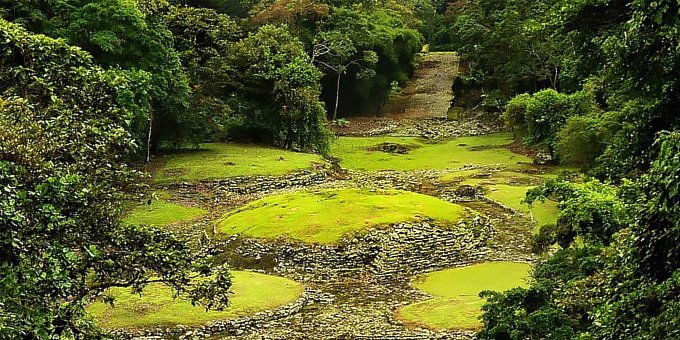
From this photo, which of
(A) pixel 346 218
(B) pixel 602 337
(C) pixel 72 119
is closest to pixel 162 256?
(C) pixel 72 119

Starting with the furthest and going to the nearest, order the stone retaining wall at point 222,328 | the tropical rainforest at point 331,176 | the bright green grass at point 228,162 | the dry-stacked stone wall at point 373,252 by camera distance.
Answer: the bright green grass at point 228,162 → the dry-stacked stone wall at point 373,252 → the stone retaining wall at point 222,328 → the tropical rainforest at point 331,176

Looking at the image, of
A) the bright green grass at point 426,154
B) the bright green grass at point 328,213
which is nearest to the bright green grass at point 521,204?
the bright green grass at point 328,213

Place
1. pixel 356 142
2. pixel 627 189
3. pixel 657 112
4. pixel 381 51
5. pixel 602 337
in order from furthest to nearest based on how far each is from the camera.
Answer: pixel 381 51 < pixel 356 142 < pixel 627 189 < pixel 657 112 < pixel 602 337

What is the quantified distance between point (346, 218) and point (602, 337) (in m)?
17.5

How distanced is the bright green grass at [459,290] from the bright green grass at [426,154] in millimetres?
17755

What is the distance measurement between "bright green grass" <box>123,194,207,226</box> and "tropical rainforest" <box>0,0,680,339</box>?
0.15 m

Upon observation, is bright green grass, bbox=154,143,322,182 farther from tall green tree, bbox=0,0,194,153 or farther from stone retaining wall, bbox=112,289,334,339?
stone retaining wall, bbox=112,289,334,339

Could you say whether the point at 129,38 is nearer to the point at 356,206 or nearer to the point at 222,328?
the point at 356,206

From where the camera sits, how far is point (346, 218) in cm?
2331

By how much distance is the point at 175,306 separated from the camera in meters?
16.3

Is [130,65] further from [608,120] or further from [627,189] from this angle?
[627,189]

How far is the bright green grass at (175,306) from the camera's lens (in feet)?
50.6

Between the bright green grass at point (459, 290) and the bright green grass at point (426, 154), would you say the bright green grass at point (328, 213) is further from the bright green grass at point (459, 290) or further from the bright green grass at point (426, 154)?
the bright green grass at point (426, 154)

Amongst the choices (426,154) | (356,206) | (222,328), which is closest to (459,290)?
(222,328)
